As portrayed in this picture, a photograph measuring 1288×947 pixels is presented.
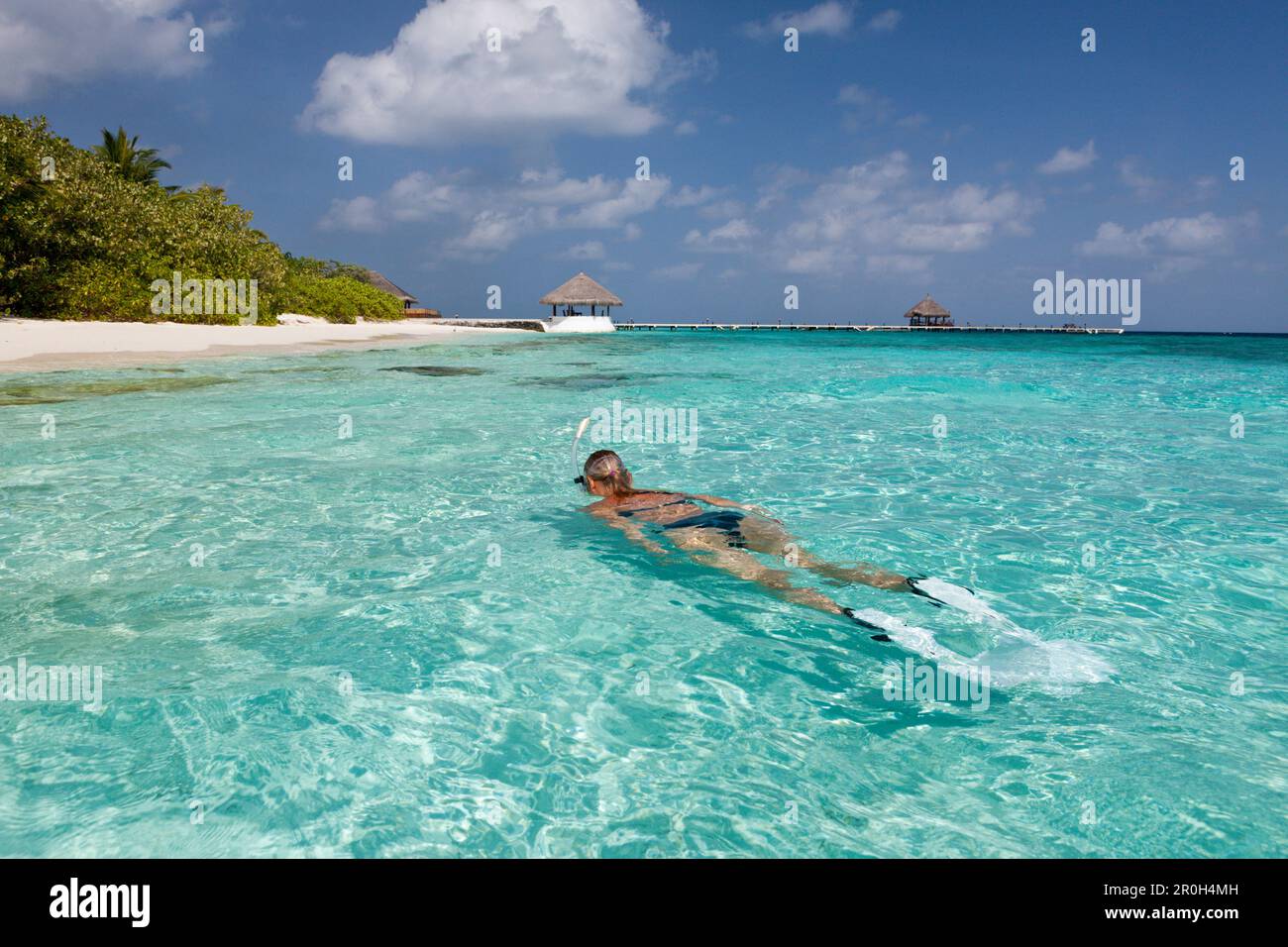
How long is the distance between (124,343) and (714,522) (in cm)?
2594

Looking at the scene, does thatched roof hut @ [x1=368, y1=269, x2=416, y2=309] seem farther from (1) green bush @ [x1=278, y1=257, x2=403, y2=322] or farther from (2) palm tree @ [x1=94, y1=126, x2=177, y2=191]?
(2) palm tree @ [x1=94, y1=126, x2=177, y2=191]

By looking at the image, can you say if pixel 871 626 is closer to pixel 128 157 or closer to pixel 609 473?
pixel 609 473

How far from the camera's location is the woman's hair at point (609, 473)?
6.46 metres

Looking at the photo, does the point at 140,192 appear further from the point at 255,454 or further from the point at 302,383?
the point at 255,454

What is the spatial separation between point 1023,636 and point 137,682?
5.04 meters

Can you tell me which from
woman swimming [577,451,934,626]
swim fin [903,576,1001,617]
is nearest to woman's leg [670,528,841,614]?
woman swimming [577,451,934,626]

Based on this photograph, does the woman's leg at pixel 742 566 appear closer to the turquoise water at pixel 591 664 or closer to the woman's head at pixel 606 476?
the turquoise water at pixel 591 664

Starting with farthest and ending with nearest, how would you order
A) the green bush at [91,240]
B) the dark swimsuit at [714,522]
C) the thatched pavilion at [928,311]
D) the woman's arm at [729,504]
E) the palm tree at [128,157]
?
the thatched pavilion at [928,311] → the palm tree at [128,157] → the green bush at [91,240] → the woman's arm at [729,504] → the dark swimsuit at [714,522]

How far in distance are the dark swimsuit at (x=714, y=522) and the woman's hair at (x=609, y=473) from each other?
9.6 inches

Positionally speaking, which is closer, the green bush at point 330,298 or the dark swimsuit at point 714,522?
the dark swimsuit at point 714,522

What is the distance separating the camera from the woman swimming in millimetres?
4918

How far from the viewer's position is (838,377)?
2452 centimetres

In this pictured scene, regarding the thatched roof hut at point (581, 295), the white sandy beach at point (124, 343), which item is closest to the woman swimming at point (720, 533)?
the white sandy beach at point (124, 343)
